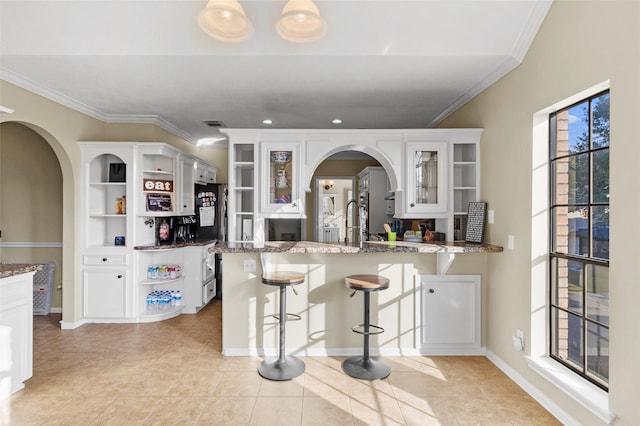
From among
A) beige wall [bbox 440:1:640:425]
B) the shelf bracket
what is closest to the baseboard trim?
beige wall [bbox 440:1:640:425]

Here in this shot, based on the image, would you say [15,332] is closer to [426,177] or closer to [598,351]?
[426,177]

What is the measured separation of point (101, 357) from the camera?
10.3ft

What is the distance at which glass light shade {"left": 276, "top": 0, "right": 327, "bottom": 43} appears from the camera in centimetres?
178

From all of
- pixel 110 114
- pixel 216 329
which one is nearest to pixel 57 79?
pixel 110 114

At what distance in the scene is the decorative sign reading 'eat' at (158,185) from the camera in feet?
13.5

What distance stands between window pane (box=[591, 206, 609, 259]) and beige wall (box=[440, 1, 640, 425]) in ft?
0.75

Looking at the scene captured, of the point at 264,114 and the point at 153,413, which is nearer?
the point at 153,413

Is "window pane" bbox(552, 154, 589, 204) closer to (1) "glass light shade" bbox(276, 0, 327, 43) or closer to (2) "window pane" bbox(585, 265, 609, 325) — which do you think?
(2) "window pane" bbox(585, 265, 609, 325)

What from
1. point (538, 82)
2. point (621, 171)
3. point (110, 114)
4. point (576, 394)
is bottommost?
point (576, 394)

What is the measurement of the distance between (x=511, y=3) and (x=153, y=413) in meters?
3.73

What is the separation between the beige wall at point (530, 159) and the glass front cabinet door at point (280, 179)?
1.86 metres

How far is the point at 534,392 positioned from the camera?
8.11 feet

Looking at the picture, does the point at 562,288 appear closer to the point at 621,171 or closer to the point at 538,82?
the point at 621,171

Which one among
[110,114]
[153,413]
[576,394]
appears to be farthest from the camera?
[110,114]
